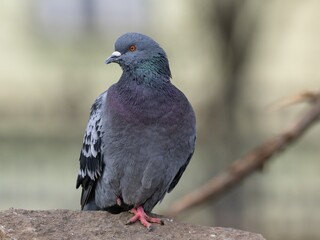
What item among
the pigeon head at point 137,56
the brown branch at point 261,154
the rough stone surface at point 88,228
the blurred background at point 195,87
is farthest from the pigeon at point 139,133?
the blurred background at point 195,87

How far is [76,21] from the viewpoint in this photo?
16.6 m

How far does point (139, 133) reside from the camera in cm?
593

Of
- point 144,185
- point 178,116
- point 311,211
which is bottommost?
point 144,185

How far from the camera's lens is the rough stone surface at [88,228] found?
18.1ft

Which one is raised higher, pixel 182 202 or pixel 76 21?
pixel 76 21

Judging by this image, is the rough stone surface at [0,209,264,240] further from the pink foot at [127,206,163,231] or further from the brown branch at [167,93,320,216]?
the brown branch at [167,93,320,216]

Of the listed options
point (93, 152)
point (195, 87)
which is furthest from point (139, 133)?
point (195, 87)

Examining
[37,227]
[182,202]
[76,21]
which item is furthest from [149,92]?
[76,21]

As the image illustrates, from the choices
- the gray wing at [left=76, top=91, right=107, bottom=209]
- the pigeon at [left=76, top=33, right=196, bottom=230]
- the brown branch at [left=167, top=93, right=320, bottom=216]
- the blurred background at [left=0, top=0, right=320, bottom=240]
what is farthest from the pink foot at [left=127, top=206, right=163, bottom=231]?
the blurred background at [left=0, top=0, right=320, bottom=240]

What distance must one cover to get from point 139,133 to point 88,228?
742 millimetres

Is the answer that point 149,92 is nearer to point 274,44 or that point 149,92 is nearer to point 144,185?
point 144,185

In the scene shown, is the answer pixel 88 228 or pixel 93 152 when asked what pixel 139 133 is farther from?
pixel 88 228

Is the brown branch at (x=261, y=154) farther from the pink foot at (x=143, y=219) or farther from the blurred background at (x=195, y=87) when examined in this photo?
the blurred background at (x=195, y=87)

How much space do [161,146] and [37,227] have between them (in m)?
1.03
